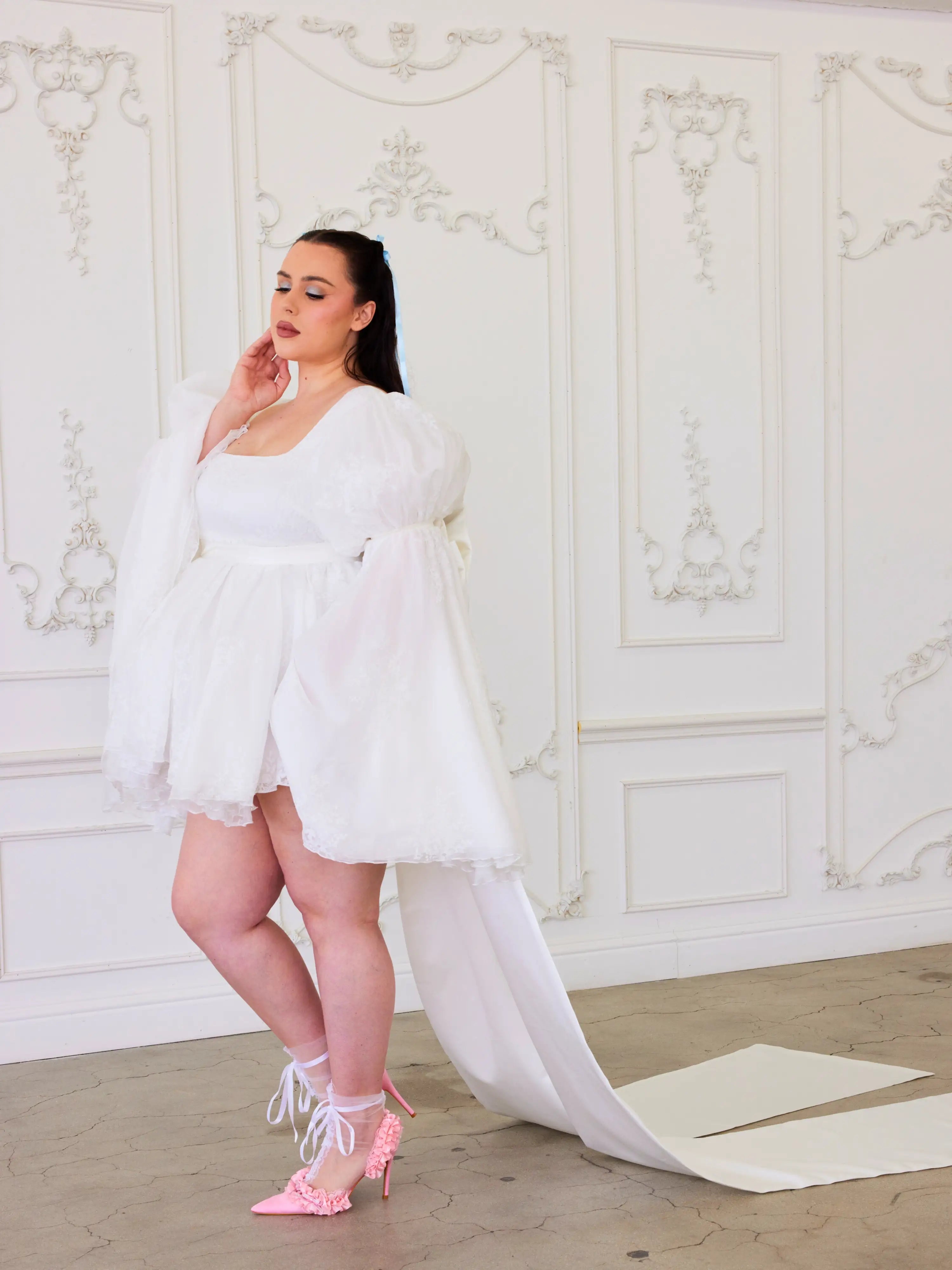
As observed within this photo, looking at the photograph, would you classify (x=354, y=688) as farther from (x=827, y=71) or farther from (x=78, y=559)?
(x=827, y=71)

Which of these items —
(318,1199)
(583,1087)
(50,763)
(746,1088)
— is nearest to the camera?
(318,1199)

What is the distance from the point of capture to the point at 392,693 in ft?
6.55

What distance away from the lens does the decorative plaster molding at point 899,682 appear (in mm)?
3973

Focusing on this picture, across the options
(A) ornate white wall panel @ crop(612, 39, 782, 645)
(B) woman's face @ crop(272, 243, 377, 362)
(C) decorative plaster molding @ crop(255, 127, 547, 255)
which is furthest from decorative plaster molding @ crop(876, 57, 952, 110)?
(B) woman's face @ crop(272, 243, 377, 362)

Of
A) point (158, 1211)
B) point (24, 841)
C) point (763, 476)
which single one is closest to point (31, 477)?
point (24, 841)

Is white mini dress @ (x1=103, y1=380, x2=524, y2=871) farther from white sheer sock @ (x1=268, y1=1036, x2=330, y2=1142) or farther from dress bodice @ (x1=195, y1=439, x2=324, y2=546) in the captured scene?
white sheer sock @ (x1=268, y1=1036, x2=330, y2=1142)

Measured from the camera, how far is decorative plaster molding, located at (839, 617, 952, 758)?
13.0 feet

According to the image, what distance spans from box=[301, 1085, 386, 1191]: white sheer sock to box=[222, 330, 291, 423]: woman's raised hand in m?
1.21

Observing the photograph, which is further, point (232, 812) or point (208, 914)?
point (208, 914)

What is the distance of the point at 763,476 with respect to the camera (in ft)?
12.7

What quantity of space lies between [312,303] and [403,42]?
1702 millimetres

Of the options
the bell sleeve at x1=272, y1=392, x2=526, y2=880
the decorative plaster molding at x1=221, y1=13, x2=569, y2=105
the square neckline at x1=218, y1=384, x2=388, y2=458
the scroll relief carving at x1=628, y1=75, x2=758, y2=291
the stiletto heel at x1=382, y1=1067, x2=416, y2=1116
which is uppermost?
the decorative plaster molding at x1=221, y1=13, x2=569, y2=105

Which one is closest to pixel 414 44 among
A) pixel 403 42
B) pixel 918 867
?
pixel 403 42

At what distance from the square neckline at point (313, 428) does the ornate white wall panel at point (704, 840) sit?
6.27 ft
